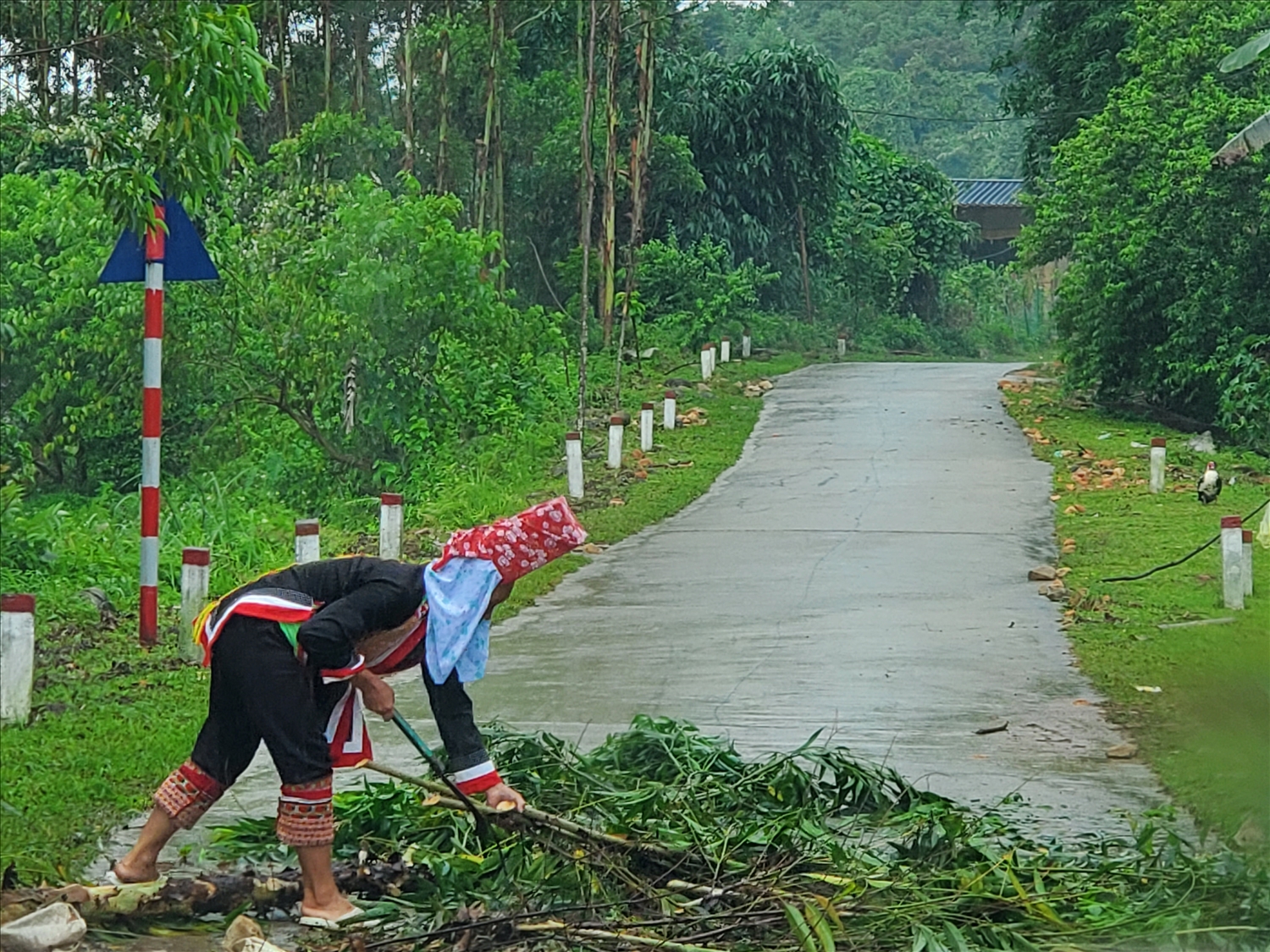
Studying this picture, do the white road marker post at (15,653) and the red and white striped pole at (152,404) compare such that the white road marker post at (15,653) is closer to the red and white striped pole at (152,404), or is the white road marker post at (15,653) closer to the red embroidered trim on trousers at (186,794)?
the red and white striped pole at (152,404)

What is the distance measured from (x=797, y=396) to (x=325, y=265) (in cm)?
1403

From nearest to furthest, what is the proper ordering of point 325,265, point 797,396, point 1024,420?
1. point 325,265
2. point 1024,420
3. point 797,396

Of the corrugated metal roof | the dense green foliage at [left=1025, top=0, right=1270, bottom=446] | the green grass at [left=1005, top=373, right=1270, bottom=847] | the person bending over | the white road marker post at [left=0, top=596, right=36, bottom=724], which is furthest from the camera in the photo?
the corrugated metal roof

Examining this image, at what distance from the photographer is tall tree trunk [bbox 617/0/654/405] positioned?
22391mm

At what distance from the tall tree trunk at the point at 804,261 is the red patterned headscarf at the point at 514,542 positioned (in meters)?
27.3

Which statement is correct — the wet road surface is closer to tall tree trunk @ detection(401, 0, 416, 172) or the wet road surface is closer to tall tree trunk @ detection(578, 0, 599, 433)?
tall tree trunk @ detection(578, 0, 599, 433)

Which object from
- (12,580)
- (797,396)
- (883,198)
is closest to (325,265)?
(12,580)

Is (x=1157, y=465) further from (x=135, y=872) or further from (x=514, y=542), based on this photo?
(x=135, y=872)

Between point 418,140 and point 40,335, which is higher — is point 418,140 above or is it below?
above

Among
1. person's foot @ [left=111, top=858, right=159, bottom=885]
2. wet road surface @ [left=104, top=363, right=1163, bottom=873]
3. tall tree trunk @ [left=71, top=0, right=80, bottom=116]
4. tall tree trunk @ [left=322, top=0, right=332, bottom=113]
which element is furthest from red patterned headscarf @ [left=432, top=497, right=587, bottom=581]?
tall tree trunk @ [left=322, top=0, right=332, bottom=113]

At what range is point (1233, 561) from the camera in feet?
36.3

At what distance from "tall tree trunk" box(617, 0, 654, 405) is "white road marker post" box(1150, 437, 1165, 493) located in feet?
23.3

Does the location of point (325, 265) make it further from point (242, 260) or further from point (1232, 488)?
point (1232, 488)

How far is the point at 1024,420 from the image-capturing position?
75.0ft
